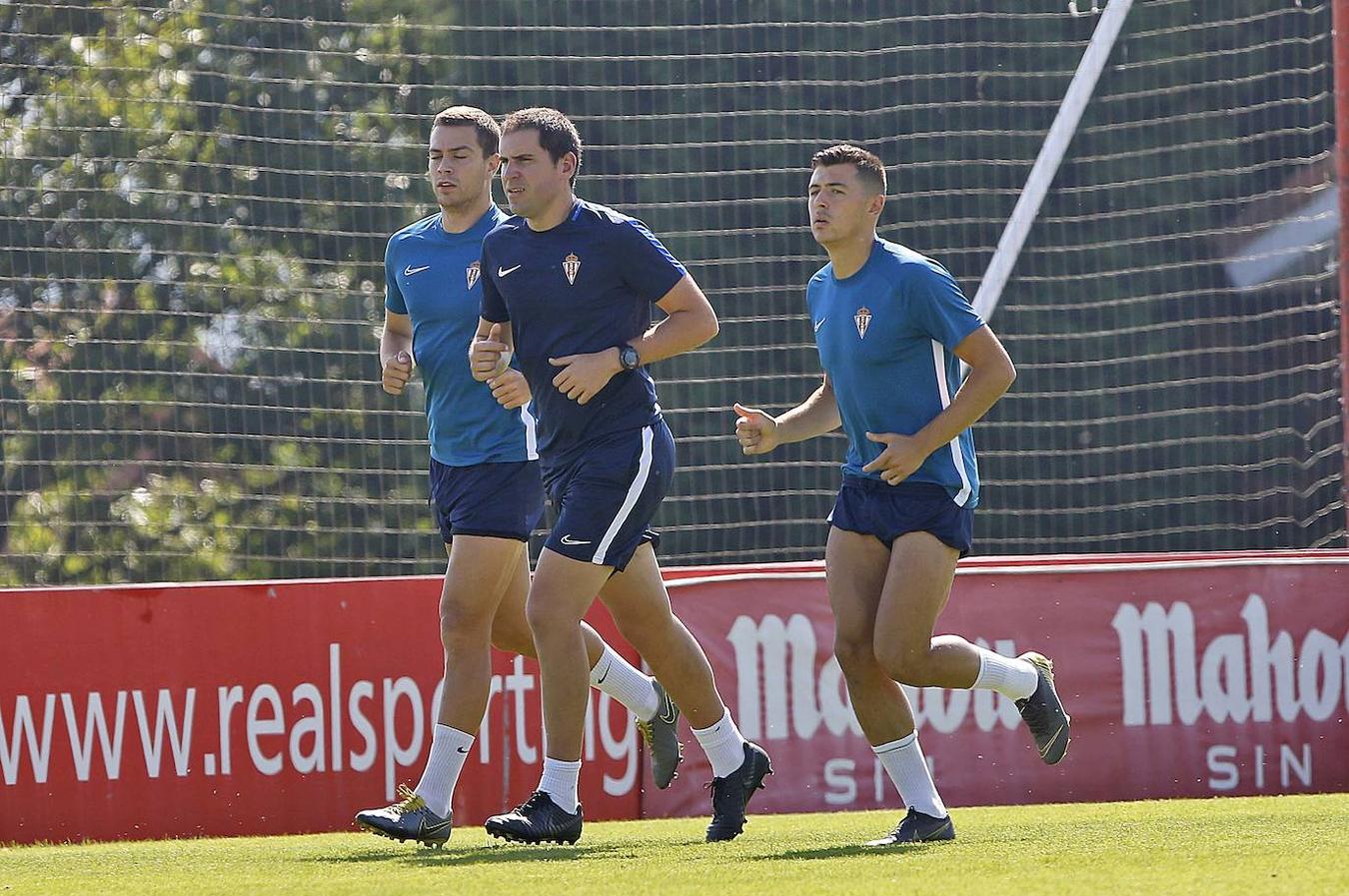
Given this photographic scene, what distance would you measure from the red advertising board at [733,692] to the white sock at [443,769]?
2313 millimetres

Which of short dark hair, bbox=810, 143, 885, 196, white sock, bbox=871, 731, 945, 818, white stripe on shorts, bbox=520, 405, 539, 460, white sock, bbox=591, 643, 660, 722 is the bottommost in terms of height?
white sock, bbox=871, 731, 945, 818

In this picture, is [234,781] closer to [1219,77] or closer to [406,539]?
[406,539]

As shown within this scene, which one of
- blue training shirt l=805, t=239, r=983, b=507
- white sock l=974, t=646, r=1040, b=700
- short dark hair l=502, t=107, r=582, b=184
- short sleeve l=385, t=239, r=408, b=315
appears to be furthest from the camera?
short sleeve l=385, t=239, r=408, b=315

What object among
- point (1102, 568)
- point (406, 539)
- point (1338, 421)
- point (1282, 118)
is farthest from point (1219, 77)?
point (406, 539)

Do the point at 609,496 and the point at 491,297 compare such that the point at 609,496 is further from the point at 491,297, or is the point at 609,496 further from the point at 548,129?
the point at 548,129

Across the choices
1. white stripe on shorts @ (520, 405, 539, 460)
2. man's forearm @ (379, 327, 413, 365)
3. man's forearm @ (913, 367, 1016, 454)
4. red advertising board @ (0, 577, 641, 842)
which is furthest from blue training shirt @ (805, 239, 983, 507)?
red advertising board @ (0, 577, 641, 842)

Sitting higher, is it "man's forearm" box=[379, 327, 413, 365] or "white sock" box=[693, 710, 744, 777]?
"man's forearm" box=[379, 327, 413, 365]

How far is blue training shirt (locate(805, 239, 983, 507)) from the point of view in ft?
19.3

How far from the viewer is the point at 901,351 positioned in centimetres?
594

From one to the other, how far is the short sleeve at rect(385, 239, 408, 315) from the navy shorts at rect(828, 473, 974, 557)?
1.56m

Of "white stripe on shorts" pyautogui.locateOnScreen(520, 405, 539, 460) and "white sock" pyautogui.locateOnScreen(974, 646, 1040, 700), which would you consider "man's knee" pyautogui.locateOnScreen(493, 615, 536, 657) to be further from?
"white sock" pyautogui.locateOnScreen(974, 646, 1040, 700)

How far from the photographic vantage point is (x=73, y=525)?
9.82 meters

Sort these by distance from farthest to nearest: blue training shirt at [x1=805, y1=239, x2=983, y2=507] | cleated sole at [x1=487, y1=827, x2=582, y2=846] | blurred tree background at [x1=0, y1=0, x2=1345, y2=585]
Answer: blurred tree background at [x1=0, y1=0, x2=1345, y2=585] < blue training shirt at [x1=805, y1=239, x2=983, y2=507] < cleated sole at [x1=487, y1=827, x2=582, y2=846]

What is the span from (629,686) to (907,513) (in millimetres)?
1312
